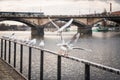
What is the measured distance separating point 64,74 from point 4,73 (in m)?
8.39

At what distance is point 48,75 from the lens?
18.2m

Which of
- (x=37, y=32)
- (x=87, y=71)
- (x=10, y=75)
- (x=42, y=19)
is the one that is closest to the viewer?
(x=87, y=71)

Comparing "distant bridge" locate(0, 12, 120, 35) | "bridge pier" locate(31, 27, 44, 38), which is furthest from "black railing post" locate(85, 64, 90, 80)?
"bridge pier" locate(31, 27, 44, 38)

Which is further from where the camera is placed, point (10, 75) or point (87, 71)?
point (10, 75)

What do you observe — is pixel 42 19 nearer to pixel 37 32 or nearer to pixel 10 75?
pixel 37 32

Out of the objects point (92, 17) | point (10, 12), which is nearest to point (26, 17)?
point (10, 12)

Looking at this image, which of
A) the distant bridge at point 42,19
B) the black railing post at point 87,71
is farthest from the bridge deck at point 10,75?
the distant bridge at point 42,19

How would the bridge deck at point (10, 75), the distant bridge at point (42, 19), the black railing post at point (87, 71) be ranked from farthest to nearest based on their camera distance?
the distant bridge at point (42, 19) < the bridge deck at point (10, 75) < the black railing post at point (87, 71)

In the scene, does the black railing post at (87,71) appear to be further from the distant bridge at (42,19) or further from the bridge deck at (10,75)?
the distant bridge at (42,19)

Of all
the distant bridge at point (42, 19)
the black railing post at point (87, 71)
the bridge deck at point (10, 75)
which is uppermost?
the black railing post at point (87, 71)

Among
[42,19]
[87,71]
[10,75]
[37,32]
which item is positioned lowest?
[37,32]

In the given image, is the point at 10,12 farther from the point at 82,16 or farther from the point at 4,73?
the point at 4,73

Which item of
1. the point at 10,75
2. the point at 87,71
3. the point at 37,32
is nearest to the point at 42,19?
the point at 37,32

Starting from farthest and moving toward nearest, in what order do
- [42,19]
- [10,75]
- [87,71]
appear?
1. [42,19]
2. [10,75]
3. [87,71]
